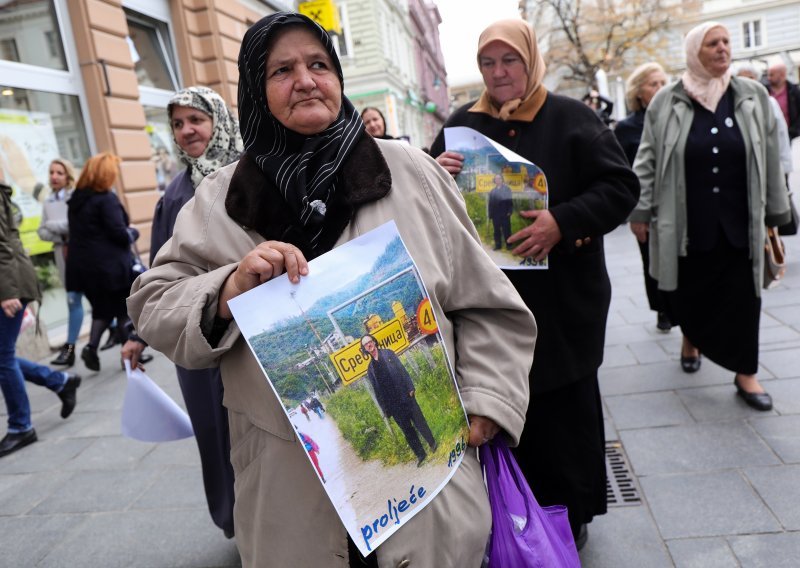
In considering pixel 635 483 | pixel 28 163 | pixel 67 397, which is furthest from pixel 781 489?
pixel 28 163

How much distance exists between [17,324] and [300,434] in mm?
3889

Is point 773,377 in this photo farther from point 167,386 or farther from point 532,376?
point 167,386

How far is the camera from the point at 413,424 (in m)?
1.38

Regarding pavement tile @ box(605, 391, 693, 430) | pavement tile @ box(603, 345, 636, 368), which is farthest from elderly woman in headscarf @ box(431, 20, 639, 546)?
pavement tile @ box(603, 345, 636, 368)

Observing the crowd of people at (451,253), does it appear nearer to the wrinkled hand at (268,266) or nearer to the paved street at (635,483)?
the wrinkled hand at (268,266)

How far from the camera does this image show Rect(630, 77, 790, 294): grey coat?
3619 mm

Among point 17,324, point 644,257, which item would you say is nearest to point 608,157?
point 644,257

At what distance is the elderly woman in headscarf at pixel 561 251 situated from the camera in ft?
7.91

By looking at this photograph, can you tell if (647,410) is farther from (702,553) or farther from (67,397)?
(67,397)

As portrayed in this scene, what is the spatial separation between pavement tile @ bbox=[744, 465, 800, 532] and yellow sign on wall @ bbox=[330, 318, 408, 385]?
2121 mm

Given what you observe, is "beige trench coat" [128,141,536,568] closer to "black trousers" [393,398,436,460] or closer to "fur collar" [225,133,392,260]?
"fur collar" [225,133,392,260]

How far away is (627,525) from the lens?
278 centimetres

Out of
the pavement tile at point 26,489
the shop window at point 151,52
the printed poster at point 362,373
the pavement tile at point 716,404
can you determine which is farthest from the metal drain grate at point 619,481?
the shop window at point 151,52

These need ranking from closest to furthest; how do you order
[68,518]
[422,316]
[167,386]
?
[422,316]
[68,518]
[167,386]
